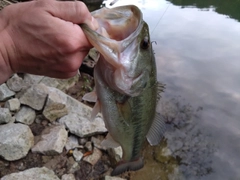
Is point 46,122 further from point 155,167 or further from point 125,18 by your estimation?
point 125,18

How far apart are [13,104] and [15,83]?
1.50 feet

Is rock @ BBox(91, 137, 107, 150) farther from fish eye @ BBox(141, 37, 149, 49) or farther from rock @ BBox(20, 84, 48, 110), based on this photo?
fish eye @ BBox(141, 37, 149, 49)

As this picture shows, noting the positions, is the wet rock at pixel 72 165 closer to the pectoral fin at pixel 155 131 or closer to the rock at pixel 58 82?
the rock at pixel 58 82

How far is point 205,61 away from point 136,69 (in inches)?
277

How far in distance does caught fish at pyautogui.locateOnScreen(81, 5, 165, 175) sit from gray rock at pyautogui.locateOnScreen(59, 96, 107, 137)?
1.96 meters

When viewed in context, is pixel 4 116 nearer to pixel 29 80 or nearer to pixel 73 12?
pixel 29 80

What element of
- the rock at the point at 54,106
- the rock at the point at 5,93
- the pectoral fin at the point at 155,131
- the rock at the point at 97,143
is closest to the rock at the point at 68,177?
the rock at the point at 97,143

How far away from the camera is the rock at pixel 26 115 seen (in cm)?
392

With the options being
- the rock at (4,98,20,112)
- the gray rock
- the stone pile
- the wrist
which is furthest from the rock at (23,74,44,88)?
the wrist

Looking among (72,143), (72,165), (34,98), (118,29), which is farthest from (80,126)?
(118,29)

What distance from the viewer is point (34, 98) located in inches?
160

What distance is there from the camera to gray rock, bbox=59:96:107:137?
4.11 meters

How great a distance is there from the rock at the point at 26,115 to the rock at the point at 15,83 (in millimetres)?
370

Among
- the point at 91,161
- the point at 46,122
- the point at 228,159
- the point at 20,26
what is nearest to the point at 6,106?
the point at 46,122
